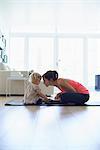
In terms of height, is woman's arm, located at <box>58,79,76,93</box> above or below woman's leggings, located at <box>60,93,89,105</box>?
above

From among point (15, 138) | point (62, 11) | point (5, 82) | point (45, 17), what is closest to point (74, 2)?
point (62, 11)

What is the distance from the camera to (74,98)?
3.76 metres

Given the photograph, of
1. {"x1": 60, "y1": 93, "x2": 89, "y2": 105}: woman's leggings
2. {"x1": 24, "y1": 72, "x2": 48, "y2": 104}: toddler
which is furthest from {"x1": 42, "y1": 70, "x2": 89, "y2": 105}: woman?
{"x1": 24, "y1": 72, "x2": 48, "y2": 104}: toddler

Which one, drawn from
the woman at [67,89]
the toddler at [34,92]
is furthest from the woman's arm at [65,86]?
the toddler at [34,92]

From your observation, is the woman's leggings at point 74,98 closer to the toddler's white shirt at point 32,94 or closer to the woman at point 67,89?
the woman at point 67,89

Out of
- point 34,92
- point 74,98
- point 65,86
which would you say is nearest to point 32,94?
point 34,92

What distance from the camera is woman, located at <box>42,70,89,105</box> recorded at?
11.8 ft

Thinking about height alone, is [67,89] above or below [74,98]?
above

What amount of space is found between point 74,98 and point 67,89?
0.17m

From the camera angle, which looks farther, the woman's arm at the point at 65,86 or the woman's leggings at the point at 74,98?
the woman's leggings at the point at 74,98

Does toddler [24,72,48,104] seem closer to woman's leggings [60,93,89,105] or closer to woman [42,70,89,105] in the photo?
woman [42,70,89,105]

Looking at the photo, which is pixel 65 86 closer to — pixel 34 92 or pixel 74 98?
pixel 74 98

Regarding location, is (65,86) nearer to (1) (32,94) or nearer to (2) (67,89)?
(2) (67,89)

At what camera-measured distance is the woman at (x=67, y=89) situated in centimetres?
359
